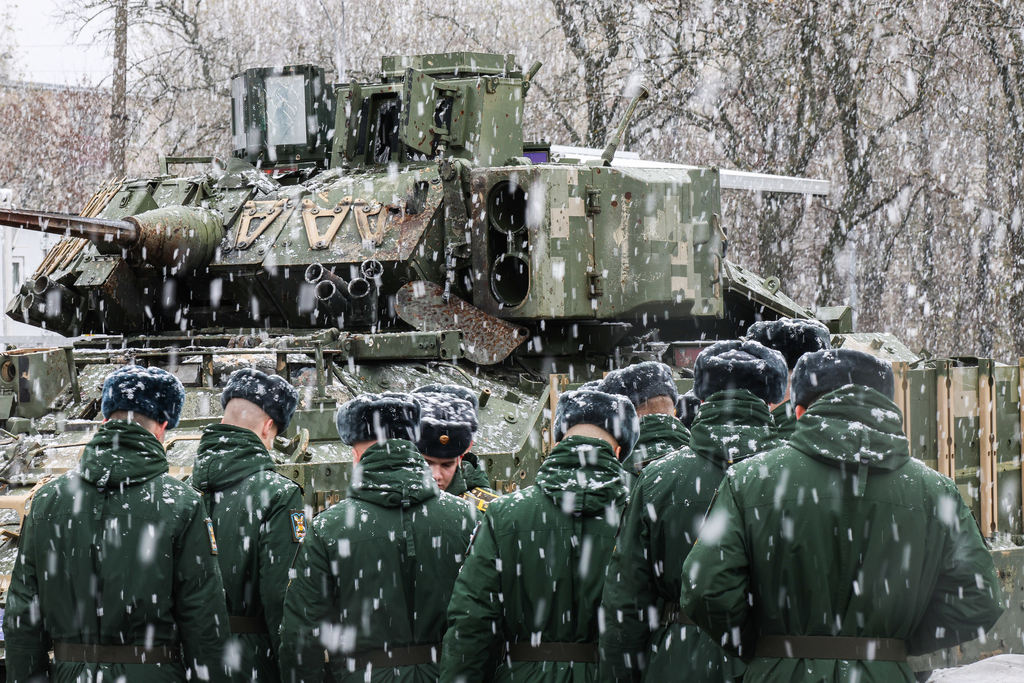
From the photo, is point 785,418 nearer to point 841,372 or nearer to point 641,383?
point 641,383

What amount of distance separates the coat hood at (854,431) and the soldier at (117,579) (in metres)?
1.94

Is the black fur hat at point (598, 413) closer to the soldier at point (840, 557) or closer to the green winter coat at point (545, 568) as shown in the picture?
the green winter coat at point (545, 568)

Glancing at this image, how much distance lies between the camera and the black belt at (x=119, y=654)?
13.3 feet

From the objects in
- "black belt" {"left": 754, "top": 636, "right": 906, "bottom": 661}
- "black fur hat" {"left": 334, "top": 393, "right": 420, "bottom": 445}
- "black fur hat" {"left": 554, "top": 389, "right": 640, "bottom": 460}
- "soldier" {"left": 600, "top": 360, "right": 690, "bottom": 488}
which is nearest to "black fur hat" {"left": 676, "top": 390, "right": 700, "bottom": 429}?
"soldier" {"left": 600, "top": 360, "right": 690, "bottom": 488}

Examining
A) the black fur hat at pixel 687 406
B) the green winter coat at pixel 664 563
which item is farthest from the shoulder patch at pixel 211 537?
the black fur hat at pixel 687 406

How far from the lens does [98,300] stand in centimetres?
930

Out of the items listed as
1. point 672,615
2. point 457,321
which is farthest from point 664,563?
point 457,321

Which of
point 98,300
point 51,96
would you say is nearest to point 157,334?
point 98,300

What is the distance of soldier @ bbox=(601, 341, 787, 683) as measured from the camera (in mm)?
3777

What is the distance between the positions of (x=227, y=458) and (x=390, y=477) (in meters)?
0.78

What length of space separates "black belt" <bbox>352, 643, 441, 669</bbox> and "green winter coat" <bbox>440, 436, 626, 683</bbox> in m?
0.19

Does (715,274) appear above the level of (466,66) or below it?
below

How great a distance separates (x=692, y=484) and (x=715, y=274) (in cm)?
598

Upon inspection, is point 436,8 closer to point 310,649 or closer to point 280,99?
point 280,99
